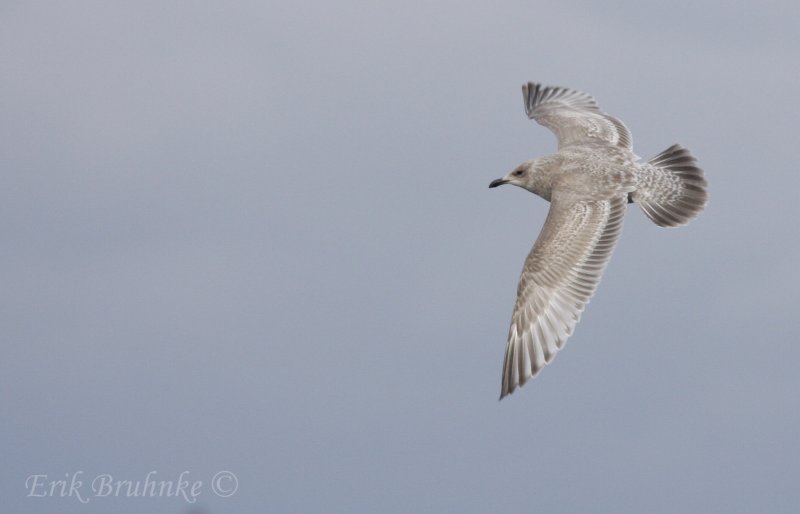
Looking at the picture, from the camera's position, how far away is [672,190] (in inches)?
886

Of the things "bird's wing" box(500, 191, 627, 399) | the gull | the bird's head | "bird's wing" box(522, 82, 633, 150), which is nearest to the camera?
"bird's wing" box(500, 191, 627, 399)

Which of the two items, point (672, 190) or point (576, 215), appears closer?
point (576, 215)

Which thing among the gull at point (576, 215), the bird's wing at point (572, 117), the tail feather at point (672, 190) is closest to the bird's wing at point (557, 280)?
the gull at point (576, 215)

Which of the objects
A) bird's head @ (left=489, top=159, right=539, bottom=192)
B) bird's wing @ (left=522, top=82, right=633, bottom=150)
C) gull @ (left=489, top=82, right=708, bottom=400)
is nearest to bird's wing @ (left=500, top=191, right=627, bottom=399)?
gull @ (left=489, top=82, right=708, bottom=400)

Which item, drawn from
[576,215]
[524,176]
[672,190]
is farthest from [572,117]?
[576,215]

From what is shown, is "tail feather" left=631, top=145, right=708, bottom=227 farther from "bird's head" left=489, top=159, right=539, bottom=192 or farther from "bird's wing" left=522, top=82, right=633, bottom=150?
"bird's head" left=489, top=159, right=539, bottom=192

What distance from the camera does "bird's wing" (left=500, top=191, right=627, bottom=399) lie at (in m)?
20.0

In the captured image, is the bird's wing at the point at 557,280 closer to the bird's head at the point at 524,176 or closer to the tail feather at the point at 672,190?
the tail feather at the point at 672,190

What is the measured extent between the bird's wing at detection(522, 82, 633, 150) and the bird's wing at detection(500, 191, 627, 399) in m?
3.88

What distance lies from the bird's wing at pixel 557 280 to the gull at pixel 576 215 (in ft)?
0.05

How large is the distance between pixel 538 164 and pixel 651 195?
2101 millimetres

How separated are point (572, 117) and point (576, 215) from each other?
18.9 ft

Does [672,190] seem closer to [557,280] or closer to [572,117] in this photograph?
[557,280]

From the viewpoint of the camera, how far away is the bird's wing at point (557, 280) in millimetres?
19969
